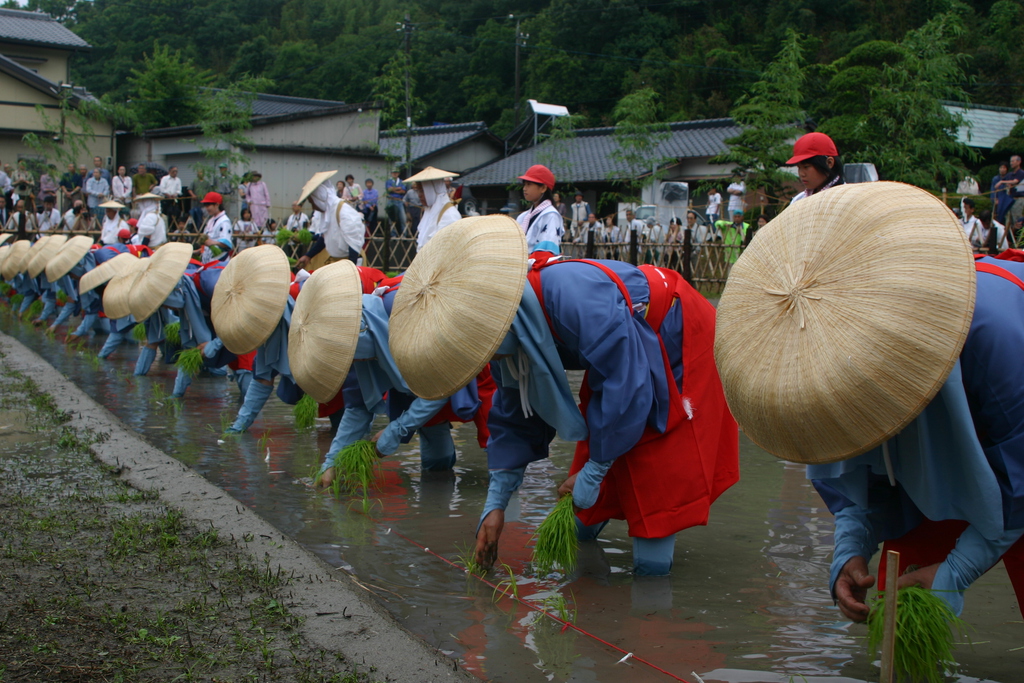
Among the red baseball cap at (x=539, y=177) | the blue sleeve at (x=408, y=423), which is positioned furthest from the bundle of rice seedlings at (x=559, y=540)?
the red baseball cap at (x=539, y=177)

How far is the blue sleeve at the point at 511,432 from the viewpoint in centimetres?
381

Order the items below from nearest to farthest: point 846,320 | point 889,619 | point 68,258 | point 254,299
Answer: point 846,320
point 889,619
point 254,299
point 68,258

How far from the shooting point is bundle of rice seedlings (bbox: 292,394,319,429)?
24.2 ft

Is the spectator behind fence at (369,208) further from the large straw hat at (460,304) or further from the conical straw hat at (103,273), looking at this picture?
the large straw hat at (460,304)

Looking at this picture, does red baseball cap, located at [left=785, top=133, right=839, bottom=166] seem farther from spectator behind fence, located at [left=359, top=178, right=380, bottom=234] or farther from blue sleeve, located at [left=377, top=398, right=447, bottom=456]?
spectator behind fence, located at [left=359, top=178, right=380, bottom=234]

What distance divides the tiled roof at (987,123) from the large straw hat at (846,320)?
21720 mm

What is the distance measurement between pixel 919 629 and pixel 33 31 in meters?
33.8

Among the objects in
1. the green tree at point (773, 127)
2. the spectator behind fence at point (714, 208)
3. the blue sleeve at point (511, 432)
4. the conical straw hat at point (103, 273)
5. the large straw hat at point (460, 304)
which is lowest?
the blue sleeve at point (511, 432)

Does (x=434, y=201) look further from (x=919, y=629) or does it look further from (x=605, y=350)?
(x=919, y=629)

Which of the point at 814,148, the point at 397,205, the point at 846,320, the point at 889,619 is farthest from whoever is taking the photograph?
the point at 397,205

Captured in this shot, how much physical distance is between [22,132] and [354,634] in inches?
1080

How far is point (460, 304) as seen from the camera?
10.8 feet

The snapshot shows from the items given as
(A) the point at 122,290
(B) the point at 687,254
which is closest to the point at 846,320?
(A) the point at 122,290

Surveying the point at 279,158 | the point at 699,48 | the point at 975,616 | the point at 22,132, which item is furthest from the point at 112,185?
the point at 975,616
